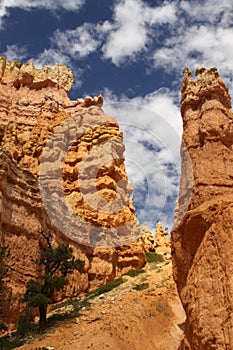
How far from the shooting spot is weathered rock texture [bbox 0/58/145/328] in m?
26.3

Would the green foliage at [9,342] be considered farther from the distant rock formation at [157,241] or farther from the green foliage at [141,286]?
the distant rock formation at [157,241]

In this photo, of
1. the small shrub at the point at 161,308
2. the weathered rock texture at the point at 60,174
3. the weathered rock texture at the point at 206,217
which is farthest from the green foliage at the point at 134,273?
the weathered rock texture at the point at 206,217

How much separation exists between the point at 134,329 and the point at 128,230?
1748 centimetres

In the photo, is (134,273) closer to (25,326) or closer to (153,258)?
(153,258)

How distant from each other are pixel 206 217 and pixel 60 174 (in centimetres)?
2864

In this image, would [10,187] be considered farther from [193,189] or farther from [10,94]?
[10,94]

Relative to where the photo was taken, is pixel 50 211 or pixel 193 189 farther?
pixel 50 211

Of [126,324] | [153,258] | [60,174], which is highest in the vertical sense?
[60,174]

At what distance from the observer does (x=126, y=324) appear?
68.1 feet

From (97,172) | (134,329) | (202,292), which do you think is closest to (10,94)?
(97,172)

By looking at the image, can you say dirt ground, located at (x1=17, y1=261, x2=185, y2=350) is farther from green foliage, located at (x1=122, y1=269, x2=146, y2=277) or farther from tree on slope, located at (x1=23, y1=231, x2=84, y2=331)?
green foliage, located at (x1=122, y1=269, x2=146, y2=277)

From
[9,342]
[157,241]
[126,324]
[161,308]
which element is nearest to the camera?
[9,342]

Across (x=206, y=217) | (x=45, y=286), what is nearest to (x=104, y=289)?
(x=45, y=286)

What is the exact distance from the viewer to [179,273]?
12.6m
